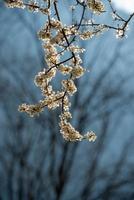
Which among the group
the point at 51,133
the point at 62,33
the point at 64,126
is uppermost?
the point at 51,133

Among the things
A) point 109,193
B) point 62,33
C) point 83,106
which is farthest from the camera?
point 83,106

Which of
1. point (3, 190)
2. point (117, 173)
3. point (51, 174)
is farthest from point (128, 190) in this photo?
point (3, 190)

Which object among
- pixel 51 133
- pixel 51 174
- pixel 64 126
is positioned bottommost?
pixel 64 126

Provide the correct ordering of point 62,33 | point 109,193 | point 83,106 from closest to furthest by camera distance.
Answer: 1. point 62,33
2. point 109,193
3. point 83,106

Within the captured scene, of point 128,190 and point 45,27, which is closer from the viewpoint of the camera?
point 45,27

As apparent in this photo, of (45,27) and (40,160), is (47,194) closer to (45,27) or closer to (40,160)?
(40,160)

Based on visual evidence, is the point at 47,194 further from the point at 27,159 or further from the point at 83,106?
the point at 83,106

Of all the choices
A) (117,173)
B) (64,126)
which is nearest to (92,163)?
(117,173)

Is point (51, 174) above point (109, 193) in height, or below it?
above

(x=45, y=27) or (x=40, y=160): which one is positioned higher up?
(x=40, y=160)
